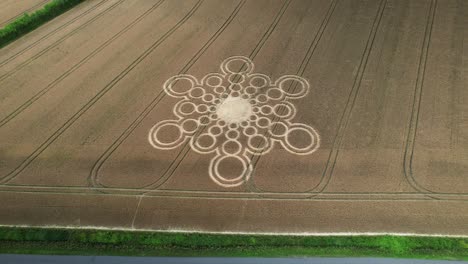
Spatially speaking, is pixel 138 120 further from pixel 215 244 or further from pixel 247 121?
pixel 215 244

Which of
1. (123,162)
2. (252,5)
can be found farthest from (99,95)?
(252,5)

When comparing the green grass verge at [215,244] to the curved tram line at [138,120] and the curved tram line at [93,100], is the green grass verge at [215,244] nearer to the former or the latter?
the curved tram line at [138,120]

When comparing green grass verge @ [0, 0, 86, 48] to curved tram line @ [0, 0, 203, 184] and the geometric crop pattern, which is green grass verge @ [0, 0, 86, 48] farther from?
the geometric crop pattern

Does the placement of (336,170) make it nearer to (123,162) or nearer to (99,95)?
(123,162)

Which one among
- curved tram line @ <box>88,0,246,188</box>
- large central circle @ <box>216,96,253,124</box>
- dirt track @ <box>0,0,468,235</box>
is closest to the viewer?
dirt track @ <box>0,0,468,235</box>

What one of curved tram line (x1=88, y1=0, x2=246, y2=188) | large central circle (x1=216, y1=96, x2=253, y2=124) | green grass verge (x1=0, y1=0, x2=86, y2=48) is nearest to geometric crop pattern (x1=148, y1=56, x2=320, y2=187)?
large central circle (x1=216, y1=96, x2=253, y2=124)

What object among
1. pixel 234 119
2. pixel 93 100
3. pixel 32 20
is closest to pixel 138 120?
pixel 93 100
